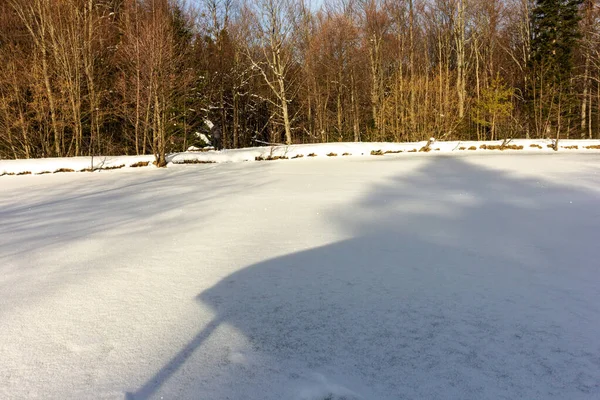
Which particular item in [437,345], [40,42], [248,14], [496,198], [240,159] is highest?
[248,14]

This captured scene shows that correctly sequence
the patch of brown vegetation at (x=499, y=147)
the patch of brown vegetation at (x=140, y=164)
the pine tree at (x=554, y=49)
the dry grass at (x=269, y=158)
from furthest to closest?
the pine tree at (x=554, y=49)
the patch of brown vegetation at (x=499, y=147)
the dry grass at (x=269, y=158)
the patch of brown vegetation at (x=140, y=164)

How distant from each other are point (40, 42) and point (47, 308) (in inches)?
693

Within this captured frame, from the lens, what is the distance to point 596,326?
2119 mm

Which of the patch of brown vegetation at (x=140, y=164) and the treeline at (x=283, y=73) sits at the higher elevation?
the treeline at (x=283, y=73)

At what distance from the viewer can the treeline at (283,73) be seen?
1498 centimetres

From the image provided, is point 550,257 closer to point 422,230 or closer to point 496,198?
point 422,230

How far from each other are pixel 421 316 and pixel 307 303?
77 cm

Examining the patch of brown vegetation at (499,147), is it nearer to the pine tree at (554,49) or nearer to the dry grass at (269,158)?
the pine tree at (554,49)

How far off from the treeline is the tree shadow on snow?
458 inches

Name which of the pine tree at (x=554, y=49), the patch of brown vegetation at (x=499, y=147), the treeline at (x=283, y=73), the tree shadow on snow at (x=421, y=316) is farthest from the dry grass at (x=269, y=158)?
the pine tree at (x=554, y=49)

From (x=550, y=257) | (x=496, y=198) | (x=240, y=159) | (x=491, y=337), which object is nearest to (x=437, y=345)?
(x=491, y=337)

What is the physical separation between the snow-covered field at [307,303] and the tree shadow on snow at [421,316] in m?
0.01

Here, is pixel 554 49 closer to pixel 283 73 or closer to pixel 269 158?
pixel 283 73

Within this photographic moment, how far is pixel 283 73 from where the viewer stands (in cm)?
2150
